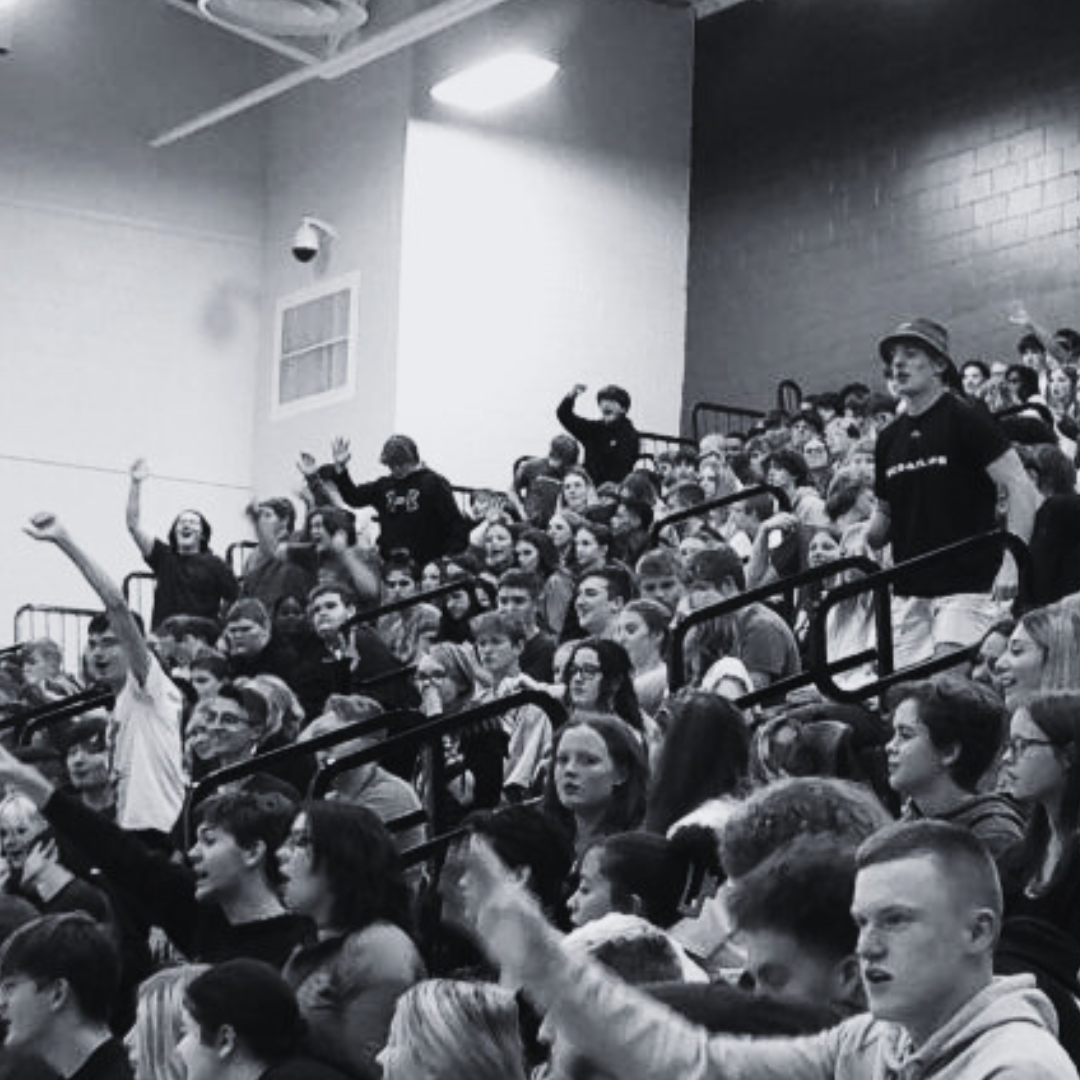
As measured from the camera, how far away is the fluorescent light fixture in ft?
65.2

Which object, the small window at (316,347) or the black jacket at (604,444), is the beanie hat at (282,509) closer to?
the black jacket at (604,444)

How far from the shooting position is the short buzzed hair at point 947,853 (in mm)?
3078

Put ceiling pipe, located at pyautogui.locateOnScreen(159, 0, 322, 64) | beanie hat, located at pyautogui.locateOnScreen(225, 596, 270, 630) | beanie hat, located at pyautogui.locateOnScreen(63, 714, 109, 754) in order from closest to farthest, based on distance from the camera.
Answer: beanie hat, located at pyautogui.locateOnScreen(63, 714, 109, 754) → beanie hat, located at pyautogui.locateOnScreen(225, 596, 270, 630) → ceiling pipe, located at pyautogui.locateOnScreen(159, 0, 322, 64)

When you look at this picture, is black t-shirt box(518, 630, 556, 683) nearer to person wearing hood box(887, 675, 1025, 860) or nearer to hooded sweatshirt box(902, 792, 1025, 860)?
person wearing hood box(887, 675, 1025, 860)

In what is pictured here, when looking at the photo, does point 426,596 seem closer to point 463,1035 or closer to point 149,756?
point 149,756

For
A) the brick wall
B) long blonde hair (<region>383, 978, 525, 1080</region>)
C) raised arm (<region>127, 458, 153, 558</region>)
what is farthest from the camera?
the brick wall

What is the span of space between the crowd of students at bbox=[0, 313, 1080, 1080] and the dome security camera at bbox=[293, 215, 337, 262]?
8.49 metres

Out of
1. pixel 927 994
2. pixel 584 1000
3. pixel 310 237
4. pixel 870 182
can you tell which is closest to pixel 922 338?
pixel 927 994

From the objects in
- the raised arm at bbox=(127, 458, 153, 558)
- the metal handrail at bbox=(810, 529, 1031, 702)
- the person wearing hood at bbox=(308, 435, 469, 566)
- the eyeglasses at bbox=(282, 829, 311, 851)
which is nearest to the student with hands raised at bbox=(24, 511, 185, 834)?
the metal handrail at bbox=(810, 529, 1031, 702)

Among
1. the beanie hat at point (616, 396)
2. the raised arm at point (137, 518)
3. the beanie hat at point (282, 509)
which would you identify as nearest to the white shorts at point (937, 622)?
the raised arm at point (137, 518)

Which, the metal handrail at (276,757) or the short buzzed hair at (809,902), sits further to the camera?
the metal handrail at (276,757)

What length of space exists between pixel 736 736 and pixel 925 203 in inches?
579

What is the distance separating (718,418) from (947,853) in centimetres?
1810

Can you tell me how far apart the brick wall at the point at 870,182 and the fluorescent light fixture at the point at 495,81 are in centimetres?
223
